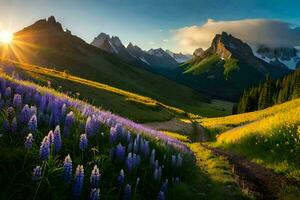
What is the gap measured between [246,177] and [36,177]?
12.5 metres

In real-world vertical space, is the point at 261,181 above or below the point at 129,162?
below

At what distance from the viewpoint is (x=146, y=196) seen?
9625mm

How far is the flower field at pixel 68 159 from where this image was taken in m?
7.12

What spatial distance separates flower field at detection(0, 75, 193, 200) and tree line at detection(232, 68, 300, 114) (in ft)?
409

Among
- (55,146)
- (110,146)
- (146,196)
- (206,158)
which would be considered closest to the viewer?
(55,146)

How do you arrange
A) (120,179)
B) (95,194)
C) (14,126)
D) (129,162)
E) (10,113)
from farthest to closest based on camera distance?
1. (129,162)
2. (10,113)
3. (120,179)
4. (14,126)
5. (95,194)

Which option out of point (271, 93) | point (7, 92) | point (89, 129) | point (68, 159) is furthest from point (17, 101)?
point (271, 93)

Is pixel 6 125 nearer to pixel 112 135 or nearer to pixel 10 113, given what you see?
pixel 10 113

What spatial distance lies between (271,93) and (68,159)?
150 meters

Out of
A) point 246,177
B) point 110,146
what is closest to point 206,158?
point 246,177

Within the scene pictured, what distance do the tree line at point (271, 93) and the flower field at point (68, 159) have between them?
125 m

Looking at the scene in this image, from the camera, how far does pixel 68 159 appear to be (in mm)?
7055

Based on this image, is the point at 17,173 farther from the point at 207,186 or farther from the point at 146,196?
the point at 207,186

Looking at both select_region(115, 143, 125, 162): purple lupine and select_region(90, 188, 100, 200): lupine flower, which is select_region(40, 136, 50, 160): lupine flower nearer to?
select_region(90, 188, 100, 200): lupine flower
